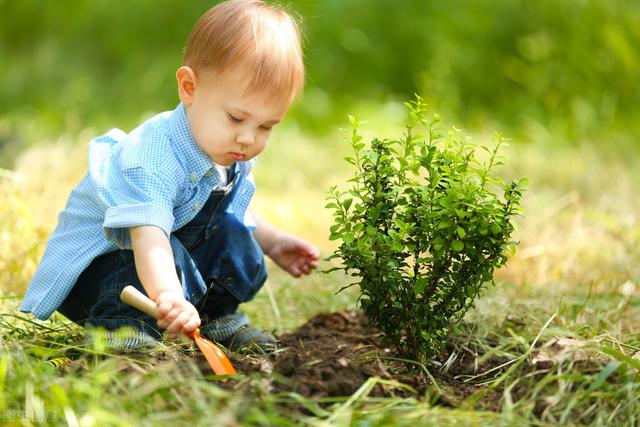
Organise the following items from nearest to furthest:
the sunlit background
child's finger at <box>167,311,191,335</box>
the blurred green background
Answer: child's finger at <box>167,311,191,335</box> < the sunlit background < the blurred green background

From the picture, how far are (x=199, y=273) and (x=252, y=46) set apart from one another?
64cm

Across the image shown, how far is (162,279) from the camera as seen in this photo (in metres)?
2.08

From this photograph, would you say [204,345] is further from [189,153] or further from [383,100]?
[383,100]

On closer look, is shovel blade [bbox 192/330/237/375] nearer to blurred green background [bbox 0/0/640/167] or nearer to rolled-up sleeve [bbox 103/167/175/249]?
rolled-up sleeve [bbox 103/167/175/249]

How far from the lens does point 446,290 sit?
2150 millimetres

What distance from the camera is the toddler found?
223 centimetres

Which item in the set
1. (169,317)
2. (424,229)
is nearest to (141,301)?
(169,317)

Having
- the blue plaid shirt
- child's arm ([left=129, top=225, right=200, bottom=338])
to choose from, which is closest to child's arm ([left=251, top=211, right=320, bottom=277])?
the blue plaid shirt

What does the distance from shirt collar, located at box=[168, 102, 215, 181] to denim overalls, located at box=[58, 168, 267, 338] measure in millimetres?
103

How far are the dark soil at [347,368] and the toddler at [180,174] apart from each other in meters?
0.19

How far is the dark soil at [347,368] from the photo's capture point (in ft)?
6.07

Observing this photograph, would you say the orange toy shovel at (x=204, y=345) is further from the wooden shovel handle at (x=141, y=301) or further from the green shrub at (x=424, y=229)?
the green shrub at (x=424, y=229)

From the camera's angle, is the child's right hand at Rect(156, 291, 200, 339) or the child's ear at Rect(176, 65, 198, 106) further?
the child's ear at Rect(176, 65, 198, 106)

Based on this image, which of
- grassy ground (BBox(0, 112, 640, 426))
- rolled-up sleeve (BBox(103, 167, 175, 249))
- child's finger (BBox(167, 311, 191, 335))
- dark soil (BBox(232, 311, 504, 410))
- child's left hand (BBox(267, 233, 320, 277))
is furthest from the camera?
child's left hand (BBox(267, 233, 320, 277))
